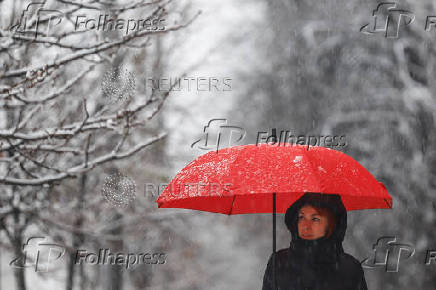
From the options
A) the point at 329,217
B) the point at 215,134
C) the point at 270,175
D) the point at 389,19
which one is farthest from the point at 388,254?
the point at 270,175


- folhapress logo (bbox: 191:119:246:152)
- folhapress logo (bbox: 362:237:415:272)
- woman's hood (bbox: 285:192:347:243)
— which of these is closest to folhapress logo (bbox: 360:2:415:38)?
folhapress logo (bbox: 191:119:246:152)

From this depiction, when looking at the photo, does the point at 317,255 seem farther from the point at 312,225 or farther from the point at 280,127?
the point at 280,127

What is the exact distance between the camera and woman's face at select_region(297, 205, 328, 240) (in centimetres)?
373

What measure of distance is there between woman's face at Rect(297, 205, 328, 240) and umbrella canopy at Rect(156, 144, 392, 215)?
Answer: 16.5 inches

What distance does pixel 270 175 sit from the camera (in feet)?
10.7

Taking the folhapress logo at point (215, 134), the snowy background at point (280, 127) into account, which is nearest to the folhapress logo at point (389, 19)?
the snowy background at point (280, 127)

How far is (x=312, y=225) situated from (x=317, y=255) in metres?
0.20

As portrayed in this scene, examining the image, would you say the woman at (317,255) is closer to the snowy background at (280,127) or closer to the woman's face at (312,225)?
the woman's face at (312,225)

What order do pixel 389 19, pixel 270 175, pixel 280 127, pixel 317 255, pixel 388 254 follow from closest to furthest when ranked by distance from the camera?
pixel 270 175, pixel 317 255, pixel 388 254, pixel 389 19, pixel 280 127

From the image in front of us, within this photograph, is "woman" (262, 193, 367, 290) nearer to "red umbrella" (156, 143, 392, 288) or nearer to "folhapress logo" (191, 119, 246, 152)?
"red umbrella" (156, 143, 392, 288)

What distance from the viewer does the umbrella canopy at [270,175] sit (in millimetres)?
3211

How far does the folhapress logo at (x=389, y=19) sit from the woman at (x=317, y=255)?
304 inches

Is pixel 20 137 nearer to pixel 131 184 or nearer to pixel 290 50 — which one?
pixel 131 184

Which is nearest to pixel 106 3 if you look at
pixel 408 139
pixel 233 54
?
pixel 408 139
